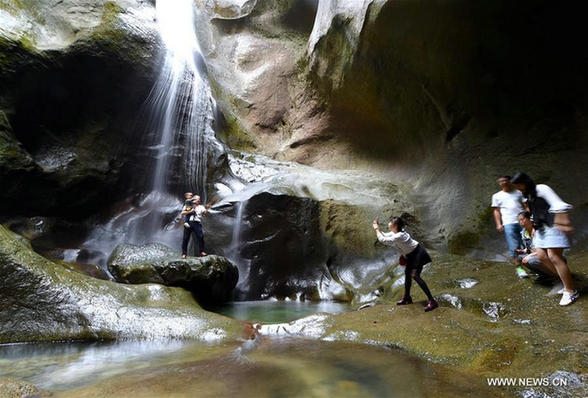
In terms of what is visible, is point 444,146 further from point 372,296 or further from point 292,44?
point 292,44

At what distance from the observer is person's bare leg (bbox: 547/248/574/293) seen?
4.17 meters

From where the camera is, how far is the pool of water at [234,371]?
9.39 ft

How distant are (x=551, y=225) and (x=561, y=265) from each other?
472 millimetres

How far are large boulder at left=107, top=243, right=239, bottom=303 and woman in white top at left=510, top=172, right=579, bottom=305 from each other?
5692 millimetres

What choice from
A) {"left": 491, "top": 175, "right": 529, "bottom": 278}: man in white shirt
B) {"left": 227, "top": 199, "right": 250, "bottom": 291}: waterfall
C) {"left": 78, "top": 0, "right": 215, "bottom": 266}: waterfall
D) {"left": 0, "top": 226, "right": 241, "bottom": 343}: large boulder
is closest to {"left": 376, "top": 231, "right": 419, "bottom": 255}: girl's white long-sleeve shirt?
{"left": 491, "top": 175, "right": 529, "bottom": 278}: man in white shirt

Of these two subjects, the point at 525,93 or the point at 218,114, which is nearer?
the point at 525,93

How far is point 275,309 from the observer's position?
7.80m

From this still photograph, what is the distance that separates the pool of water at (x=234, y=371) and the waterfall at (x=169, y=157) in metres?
5.58

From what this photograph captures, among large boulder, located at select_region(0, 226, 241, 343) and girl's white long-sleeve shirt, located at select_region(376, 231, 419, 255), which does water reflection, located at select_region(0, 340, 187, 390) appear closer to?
large boulder, located at select_region(0, 226, 241, 343)

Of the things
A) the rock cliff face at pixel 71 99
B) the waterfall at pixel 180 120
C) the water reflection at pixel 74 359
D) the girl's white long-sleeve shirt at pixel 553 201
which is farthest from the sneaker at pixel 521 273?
the rock cliff face at pixel 71 99

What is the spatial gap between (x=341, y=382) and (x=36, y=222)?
9853 mm

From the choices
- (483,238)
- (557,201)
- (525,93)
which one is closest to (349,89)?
(525,93)

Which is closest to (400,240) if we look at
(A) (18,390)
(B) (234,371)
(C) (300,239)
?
(B) (234,371)

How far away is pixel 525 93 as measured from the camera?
9.73 meters
